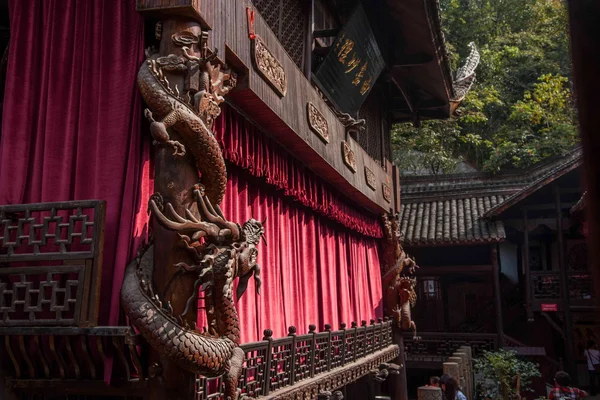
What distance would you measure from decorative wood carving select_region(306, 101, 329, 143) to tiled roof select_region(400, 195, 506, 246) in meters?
8.93

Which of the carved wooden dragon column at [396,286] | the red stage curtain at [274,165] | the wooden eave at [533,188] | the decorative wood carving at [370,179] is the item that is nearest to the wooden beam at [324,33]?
the red stage curtain at [274,165]

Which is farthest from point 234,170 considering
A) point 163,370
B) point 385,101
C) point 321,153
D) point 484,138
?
point 484,138

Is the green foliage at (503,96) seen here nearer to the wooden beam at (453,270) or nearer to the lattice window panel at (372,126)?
the wooden beam at (453,270)

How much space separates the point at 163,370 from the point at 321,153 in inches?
146

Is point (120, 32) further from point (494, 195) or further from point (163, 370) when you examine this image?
point (494, 195)

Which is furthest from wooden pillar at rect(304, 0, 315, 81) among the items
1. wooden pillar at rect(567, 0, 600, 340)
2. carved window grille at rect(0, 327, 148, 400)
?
wooden pillar at rect(567, 0, 600, 340)

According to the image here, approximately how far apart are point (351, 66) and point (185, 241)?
5.53 meters

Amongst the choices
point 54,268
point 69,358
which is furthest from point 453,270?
point 54,268

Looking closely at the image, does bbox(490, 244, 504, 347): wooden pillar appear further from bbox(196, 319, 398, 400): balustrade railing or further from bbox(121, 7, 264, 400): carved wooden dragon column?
bbox(121, 7, 264, 400): carved wooden dragon column

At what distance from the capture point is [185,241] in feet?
11.6

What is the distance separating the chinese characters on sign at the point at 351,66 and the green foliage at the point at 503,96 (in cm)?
1153

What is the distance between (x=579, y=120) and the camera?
0.86 metres

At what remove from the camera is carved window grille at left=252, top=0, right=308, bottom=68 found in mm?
6539

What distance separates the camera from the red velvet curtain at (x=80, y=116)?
3789 millimetres
